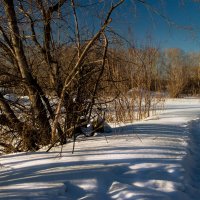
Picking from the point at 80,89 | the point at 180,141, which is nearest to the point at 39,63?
the point at 80,89

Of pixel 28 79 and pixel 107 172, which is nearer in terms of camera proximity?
pixel 107 172

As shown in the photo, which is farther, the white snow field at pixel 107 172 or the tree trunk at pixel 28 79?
the tree trunk at pixel 28 79

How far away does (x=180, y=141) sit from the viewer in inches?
122

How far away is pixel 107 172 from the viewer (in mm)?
2066

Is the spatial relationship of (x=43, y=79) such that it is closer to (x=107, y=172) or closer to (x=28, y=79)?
(x=28, y=79)

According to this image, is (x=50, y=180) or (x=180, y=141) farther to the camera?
(x=180, y=141)

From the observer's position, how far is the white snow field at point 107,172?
5.80 ft

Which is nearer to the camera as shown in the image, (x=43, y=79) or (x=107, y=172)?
(x=107, y=172)

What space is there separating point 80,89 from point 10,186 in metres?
1.43

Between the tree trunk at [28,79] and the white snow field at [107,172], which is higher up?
the tree trunk at [28,79]

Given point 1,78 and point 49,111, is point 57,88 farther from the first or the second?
point 1,78

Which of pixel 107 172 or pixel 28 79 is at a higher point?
pixel 28 79

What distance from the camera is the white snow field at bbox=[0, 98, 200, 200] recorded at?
5.80 ft

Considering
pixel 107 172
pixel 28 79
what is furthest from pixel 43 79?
pixel 107 172
